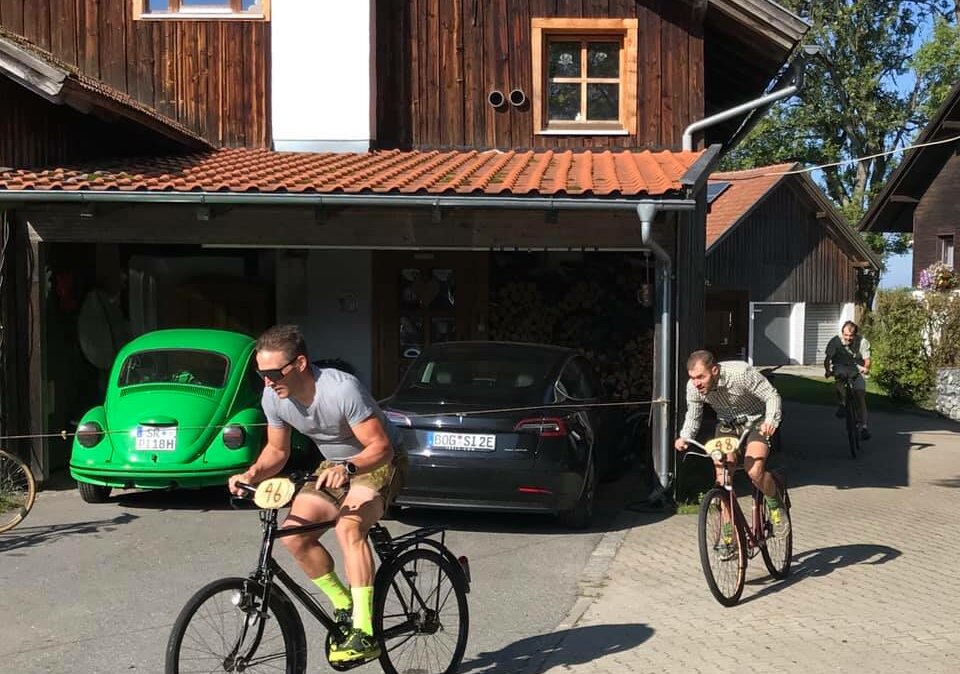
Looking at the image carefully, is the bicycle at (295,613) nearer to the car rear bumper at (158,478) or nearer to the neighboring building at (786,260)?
the car rear bumper at (158,478)

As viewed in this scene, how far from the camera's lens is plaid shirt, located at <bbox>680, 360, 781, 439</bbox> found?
22.0 feet

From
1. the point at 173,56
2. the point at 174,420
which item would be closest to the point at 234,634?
the point at 174,420

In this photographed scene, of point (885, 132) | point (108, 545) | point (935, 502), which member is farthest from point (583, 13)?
point (885, 132)

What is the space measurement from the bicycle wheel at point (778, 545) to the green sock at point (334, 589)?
3.33 meters

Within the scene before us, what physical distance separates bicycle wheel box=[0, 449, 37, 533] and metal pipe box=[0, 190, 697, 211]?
7.87 ft

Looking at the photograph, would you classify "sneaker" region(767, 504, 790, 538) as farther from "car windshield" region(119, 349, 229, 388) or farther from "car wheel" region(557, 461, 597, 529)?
"car windshield" region(119, 349, 229, 388)

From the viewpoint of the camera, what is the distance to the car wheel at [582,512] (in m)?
8.48

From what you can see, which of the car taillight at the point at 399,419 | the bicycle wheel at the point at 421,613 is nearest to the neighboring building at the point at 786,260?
the car taillight at the point at 399,419

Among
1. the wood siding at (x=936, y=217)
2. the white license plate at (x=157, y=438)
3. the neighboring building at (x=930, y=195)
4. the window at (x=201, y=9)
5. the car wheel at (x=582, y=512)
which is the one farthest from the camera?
the wood siding at (x=936, y=217)

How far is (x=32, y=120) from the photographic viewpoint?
1116 cm

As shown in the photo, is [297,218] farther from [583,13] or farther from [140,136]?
[583,13]

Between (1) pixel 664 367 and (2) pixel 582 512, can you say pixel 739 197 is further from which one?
(2) pixel 582 512

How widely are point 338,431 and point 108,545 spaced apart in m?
4.22

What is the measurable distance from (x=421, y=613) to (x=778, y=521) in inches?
121
